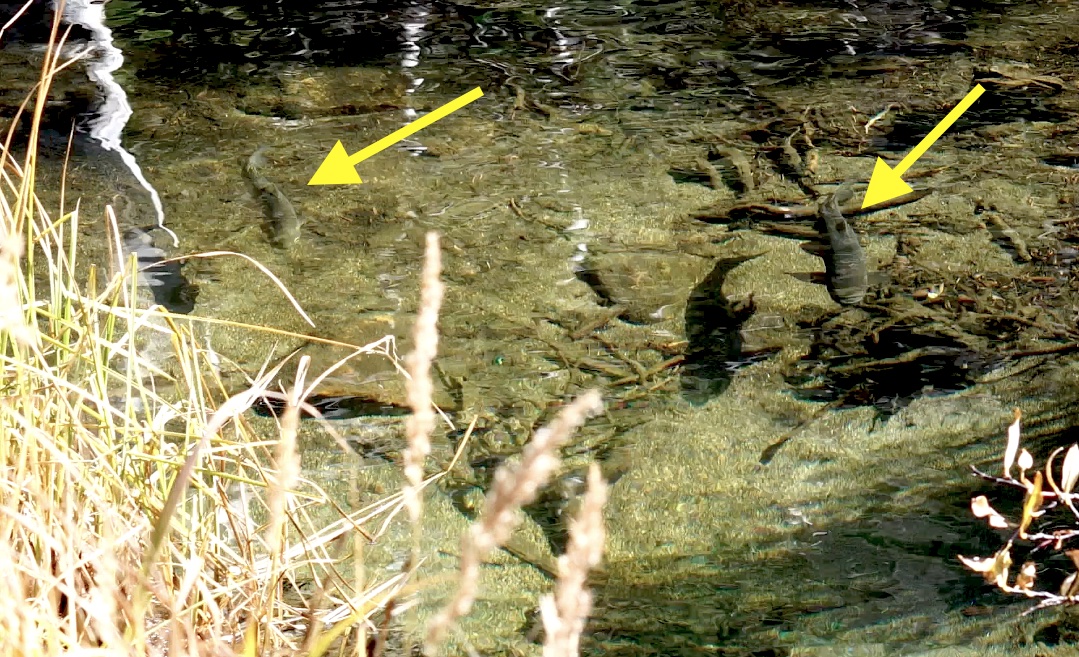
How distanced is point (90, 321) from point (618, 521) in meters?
1.35

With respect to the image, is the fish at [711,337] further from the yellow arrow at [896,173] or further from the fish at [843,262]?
the yellow arrow at [896,173]

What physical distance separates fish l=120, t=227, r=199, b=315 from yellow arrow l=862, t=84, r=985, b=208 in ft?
8.79

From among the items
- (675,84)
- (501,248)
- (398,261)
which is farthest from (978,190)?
(398,261)

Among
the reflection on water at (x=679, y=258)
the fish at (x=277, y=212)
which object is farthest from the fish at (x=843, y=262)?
the fish at (x=277, y=212)

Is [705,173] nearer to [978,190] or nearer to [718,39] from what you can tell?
[978,190]

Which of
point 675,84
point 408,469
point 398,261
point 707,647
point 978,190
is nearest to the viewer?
point 408,469

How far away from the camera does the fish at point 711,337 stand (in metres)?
2.88

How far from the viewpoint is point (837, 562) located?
2.14 meters

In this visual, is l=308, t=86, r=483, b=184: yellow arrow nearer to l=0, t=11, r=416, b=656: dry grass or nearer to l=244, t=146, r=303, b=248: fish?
l=244, t=146, r=303, b=248: fish

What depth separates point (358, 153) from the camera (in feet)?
14.4

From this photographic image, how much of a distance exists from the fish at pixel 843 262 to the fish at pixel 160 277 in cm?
216

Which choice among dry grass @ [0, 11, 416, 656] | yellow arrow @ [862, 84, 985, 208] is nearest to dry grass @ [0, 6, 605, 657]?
dry grass @ [0, 11, 416, 656]

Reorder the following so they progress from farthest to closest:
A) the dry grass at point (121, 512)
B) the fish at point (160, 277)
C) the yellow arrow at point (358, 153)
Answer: the yellow arrow at point (358, 153), the fish at point (160, 277), the dry grass at point (121, 512)

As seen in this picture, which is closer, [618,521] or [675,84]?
[618,521]
